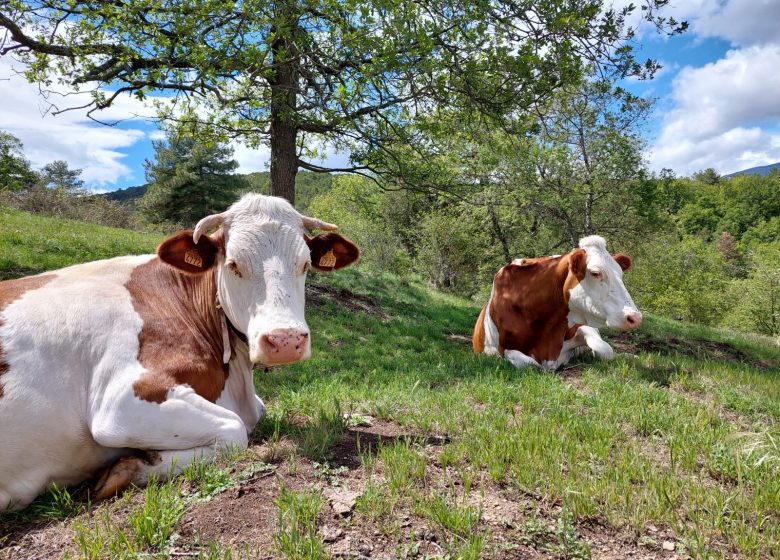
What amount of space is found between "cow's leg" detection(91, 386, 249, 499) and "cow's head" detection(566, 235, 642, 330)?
494cm

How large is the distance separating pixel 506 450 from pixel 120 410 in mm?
2377

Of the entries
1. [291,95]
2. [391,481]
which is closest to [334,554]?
[391,481]

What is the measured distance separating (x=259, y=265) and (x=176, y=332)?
80cm

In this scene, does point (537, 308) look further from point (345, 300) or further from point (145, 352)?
point (345, 300)

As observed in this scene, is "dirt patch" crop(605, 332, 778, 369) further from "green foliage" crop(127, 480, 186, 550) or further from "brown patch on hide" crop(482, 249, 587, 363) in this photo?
"green foliage" crop(127, 480, 186, 550)

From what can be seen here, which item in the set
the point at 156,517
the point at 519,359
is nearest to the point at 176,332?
the point at 156,517

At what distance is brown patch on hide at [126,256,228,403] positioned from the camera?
10.2 feet

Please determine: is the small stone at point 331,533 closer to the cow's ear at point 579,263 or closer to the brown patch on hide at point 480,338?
the cow's ear at point 579,263

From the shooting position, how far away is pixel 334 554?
2012mm

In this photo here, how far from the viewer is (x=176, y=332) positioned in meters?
3.41

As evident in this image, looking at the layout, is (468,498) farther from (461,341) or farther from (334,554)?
(461,341)

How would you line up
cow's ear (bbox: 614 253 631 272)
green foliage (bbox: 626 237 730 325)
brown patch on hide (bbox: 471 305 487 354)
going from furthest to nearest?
green foliage (bbox: 626 237 730 325) < brown patch on hide (bbox: 471 305 487 354) < cow's ear (bbox: 614 253 631 272)

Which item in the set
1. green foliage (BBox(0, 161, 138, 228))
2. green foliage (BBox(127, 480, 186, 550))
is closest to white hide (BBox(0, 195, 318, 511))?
green foliage (BBox(127, 480, 186, 550))

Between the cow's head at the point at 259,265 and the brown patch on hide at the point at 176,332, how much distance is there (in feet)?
0.82
